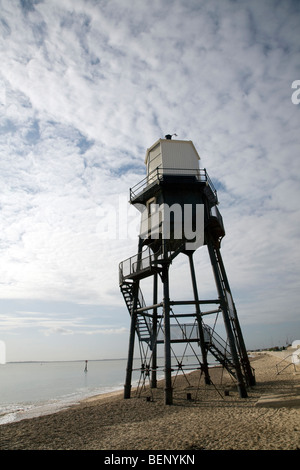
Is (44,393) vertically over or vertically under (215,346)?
under

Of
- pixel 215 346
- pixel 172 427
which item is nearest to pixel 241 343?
pixel 215 346

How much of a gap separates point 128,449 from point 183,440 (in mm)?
1475

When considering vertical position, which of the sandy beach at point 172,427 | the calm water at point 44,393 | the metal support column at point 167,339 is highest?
the metal support column at point 167,339

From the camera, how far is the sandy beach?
6809mm

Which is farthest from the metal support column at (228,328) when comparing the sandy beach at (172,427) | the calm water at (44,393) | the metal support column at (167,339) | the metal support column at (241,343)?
the calm water at (44,393)

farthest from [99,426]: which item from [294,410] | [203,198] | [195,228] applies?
[203,198]

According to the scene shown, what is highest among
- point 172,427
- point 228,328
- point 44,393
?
point 228,328

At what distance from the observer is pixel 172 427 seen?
8.27 meters

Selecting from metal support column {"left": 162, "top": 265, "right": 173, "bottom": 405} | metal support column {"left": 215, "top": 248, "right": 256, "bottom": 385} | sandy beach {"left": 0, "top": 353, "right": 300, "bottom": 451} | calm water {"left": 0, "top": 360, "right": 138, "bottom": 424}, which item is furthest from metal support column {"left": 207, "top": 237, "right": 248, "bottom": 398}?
calm water {"left": 0, "top": 360, "right": 138, "bottom": 424}

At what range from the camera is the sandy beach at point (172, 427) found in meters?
6.81

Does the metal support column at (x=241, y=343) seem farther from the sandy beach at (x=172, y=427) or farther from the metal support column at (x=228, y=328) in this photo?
the sandy beach at (x=172, y=427)

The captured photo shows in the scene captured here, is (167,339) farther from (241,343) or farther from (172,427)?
(241,343)

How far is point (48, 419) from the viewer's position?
10.8 meters
